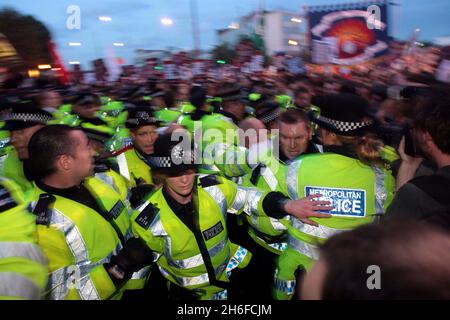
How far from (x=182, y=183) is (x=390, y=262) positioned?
199 cm

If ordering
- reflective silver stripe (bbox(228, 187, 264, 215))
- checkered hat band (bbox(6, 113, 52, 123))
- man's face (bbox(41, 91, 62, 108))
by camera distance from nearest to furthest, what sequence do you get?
reflective silver stripe (bbox(228, 187, 264, 215)) < checkered hat band (bbox(6, 113, 52, 123)) < man's face (bbox(41, 91, 62, 108))

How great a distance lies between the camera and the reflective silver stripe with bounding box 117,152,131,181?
14.2 ft

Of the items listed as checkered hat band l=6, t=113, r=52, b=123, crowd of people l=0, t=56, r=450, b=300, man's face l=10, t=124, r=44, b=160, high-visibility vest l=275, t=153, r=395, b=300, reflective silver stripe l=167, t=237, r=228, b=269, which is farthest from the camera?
checkered hat band l=6, t=113, r=52, b=123

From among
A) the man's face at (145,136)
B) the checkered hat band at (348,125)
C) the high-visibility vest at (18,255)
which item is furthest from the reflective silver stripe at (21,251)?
the man's face at (145,136)

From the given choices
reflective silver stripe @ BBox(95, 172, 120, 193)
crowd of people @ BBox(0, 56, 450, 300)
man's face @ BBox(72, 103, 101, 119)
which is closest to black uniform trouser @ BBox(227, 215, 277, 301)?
crowd of people @ BBox(0, 56, 450, 300)

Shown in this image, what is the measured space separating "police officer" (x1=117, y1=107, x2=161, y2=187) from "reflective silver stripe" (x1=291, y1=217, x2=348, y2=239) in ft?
7.40

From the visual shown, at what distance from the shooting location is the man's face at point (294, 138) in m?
3.55

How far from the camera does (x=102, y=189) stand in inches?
108

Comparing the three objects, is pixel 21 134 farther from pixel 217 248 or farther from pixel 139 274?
pixel 217 248

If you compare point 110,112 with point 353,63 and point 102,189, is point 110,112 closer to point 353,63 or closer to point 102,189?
point 102,189

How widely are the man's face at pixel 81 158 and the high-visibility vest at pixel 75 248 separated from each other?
241 millimetres

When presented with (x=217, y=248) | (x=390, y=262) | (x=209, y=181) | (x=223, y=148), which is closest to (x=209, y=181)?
(x=209, y=181)

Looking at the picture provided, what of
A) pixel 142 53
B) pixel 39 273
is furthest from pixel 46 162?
pixel 142 53

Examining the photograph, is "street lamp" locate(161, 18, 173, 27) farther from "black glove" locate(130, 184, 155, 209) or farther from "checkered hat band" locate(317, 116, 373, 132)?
"checkered hat band" locate(317, 116, 373, 132)
